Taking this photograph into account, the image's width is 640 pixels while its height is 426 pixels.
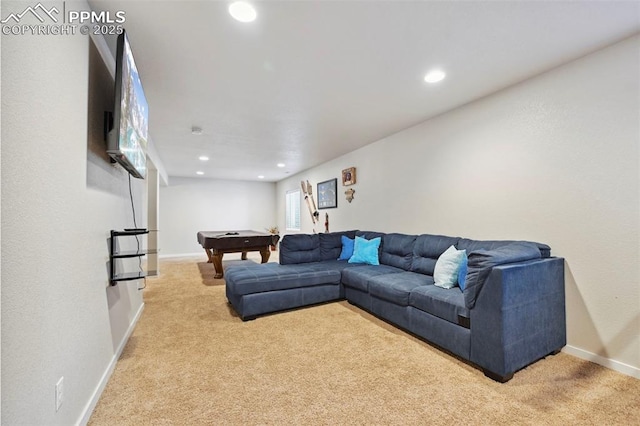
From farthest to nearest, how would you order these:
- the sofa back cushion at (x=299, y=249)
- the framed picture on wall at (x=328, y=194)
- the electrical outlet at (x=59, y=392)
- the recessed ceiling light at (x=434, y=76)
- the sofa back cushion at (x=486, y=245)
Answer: the framed picture on wall at (x=328, y=194) < the sofa back cushion at (x=299, y=249) < the recessed ceiling light at (x=434, y=76) < the sofa back cushion at (x=486, y=245) < the electrical outlet at (x=59, y=392)

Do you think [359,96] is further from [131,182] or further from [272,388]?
[272,388]

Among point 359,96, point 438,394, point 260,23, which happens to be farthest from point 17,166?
point 359,96

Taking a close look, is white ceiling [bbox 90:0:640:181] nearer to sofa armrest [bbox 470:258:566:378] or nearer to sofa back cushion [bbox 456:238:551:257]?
sofa back cushion [bbox 456:238:551:257]

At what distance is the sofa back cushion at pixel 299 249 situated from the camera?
383 centimetres

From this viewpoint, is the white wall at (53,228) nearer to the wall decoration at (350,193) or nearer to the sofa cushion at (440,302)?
the sofa cushion at (440,302)

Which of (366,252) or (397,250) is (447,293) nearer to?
(397,250)

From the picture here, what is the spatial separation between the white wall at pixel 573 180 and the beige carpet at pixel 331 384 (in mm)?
477

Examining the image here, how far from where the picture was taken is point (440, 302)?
2.29 meters

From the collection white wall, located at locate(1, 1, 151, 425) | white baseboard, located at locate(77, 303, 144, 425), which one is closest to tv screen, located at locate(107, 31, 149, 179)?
white wall, located at locate(1, 1, 151, 425)

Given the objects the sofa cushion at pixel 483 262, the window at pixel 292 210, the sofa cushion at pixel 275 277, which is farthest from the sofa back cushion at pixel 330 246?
the window at pixel 292 210

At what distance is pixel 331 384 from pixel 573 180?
2.47m

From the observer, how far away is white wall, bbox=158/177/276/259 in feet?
25.9

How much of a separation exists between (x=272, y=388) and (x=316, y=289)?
5.47ft

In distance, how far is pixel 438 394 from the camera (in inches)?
68.1
